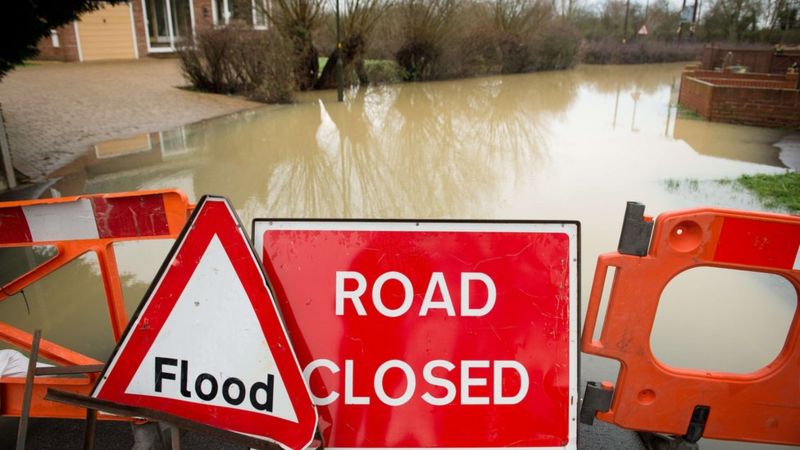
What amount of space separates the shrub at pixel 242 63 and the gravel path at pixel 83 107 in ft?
2.63

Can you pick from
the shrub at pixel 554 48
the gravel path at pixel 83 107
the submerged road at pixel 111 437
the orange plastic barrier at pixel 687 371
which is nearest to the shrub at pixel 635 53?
the shrub at pixel 554 48

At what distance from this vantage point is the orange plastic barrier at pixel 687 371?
223cm

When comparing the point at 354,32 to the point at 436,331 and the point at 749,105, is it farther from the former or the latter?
the point at 436,331

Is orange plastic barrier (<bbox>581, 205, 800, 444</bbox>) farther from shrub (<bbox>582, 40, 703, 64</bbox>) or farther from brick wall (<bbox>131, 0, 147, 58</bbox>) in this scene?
shrub (<bbox>582, 40, 703, 64</bbox>)

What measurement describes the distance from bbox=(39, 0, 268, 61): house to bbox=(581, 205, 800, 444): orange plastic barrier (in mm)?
22217

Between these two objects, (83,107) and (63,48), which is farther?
(63,48)

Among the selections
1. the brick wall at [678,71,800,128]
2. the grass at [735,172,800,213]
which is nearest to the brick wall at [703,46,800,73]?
the brick wall at [678,71,800,128]

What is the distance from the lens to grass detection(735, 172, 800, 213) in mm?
7201

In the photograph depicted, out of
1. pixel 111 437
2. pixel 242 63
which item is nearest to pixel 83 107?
pixel 242 63

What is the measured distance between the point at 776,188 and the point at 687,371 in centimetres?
681

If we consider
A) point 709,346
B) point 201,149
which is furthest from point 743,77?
point 709,346

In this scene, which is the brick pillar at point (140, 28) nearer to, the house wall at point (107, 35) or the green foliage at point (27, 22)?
the house wall at point (107, 35)

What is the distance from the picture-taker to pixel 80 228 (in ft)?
8.49

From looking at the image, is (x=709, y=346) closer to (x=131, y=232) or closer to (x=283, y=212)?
(x=131, y=232)
